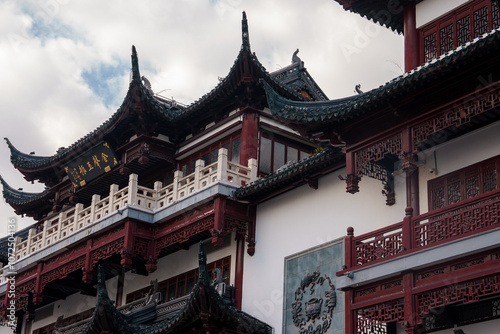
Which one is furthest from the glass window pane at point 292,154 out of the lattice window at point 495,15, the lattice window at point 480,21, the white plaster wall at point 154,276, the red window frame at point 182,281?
the lattice window at point 495,15

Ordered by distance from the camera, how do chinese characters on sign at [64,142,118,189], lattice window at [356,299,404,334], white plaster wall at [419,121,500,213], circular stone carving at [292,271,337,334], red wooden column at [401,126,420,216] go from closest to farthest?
lattice window at [356,299,404,334]
white plaster wall at [419,121,500,213]
red wooden column at [401,126,420,216]
circular stone carving at [292,271,337,334]
chinese characters on sign at [64,142,118,189]

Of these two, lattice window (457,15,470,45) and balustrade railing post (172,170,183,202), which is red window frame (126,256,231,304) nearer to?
balustrade railing post (172,170,183,202)

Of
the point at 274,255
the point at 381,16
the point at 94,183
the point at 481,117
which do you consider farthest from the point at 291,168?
the point at 94,183

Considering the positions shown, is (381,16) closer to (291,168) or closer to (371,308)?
(291,168)

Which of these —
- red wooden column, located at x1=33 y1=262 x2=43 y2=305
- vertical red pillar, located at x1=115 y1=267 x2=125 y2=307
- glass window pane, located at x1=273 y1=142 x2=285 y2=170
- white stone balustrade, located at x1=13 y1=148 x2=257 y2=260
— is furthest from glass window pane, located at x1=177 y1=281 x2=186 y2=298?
red wooden column, located at x1=33 y1=262 x2=43 y2=305

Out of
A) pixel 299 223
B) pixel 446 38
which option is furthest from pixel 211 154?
pixel 446 38

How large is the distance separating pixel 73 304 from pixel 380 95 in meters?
16.5

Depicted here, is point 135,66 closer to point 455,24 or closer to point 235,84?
point 235,84

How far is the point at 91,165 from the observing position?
29.9 metres

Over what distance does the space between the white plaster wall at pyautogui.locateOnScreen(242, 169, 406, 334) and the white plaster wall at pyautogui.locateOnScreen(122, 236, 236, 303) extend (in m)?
1.20

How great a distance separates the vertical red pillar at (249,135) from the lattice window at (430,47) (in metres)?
6.58

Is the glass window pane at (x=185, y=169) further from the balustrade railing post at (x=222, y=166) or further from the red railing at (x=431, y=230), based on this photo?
the red railing at (x=431, y=230)

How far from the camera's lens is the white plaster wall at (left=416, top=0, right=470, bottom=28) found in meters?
19.9

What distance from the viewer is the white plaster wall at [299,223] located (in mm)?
19703
